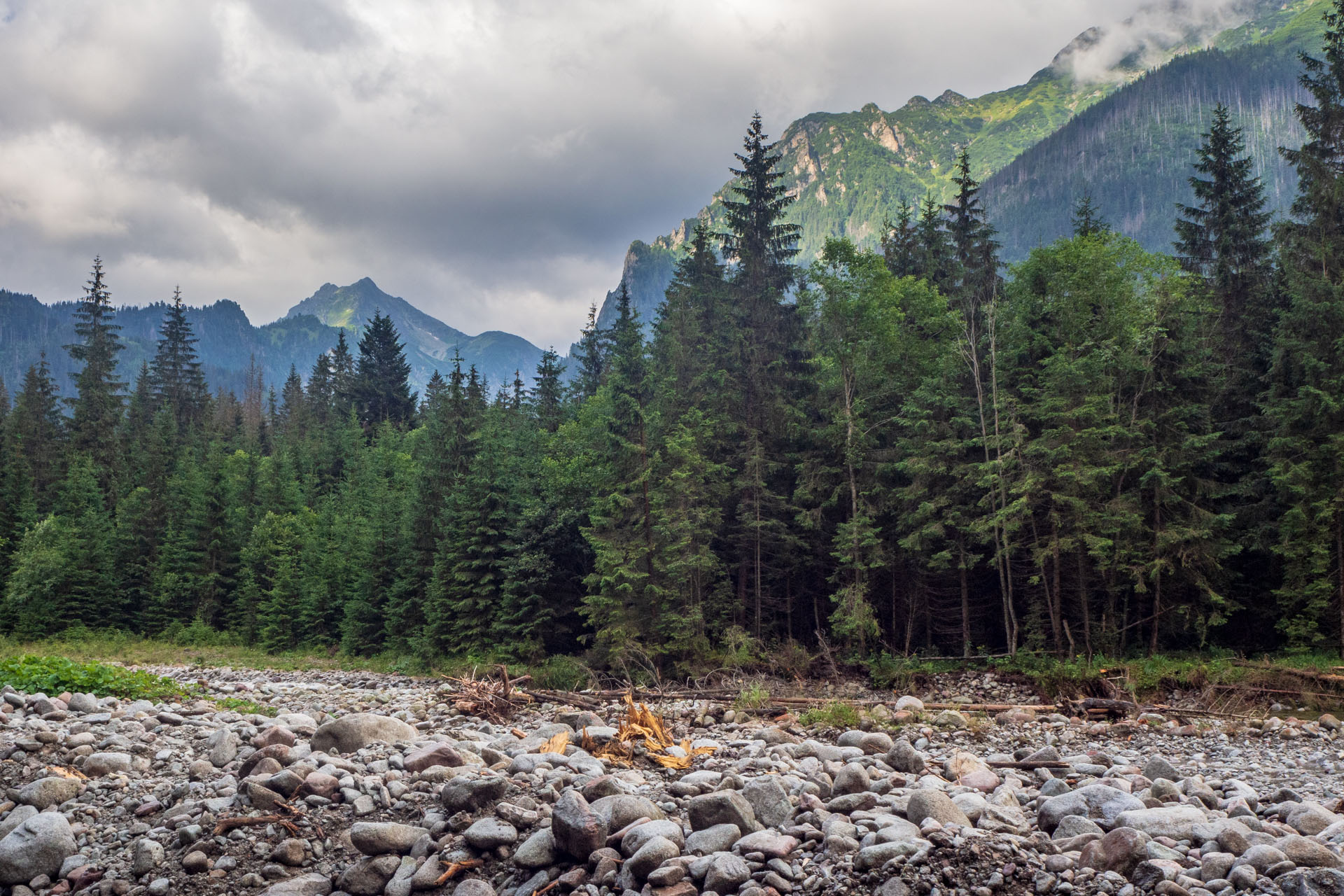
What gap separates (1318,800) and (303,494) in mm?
55860

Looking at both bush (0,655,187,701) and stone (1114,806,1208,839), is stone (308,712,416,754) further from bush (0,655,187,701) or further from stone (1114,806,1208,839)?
stone (1114,806,1208,839)

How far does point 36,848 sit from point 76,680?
722cm

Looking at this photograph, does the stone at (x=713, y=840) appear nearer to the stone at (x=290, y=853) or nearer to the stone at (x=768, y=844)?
the stone at (x=768, y=844)

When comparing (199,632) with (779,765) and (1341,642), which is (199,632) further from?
(1341,642)

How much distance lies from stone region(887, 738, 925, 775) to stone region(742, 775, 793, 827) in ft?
8.85

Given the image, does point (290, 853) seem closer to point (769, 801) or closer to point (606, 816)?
point (606, 816)

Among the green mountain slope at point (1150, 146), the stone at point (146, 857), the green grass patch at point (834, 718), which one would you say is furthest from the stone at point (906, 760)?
the green mountain slope at point (1150, 146)

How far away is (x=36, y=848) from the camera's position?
20.5 feet

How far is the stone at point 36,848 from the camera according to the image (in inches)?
241

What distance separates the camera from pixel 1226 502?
77.2ft

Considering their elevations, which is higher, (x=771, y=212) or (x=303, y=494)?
(x=771, y=212)

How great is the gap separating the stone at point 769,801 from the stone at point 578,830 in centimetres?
127

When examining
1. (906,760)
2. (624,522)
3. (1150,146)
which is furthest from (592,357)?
(1150,146)

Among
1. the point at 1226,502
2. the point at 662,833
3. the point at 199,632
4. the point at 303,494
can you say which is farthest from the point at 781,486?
the point at 303,494
